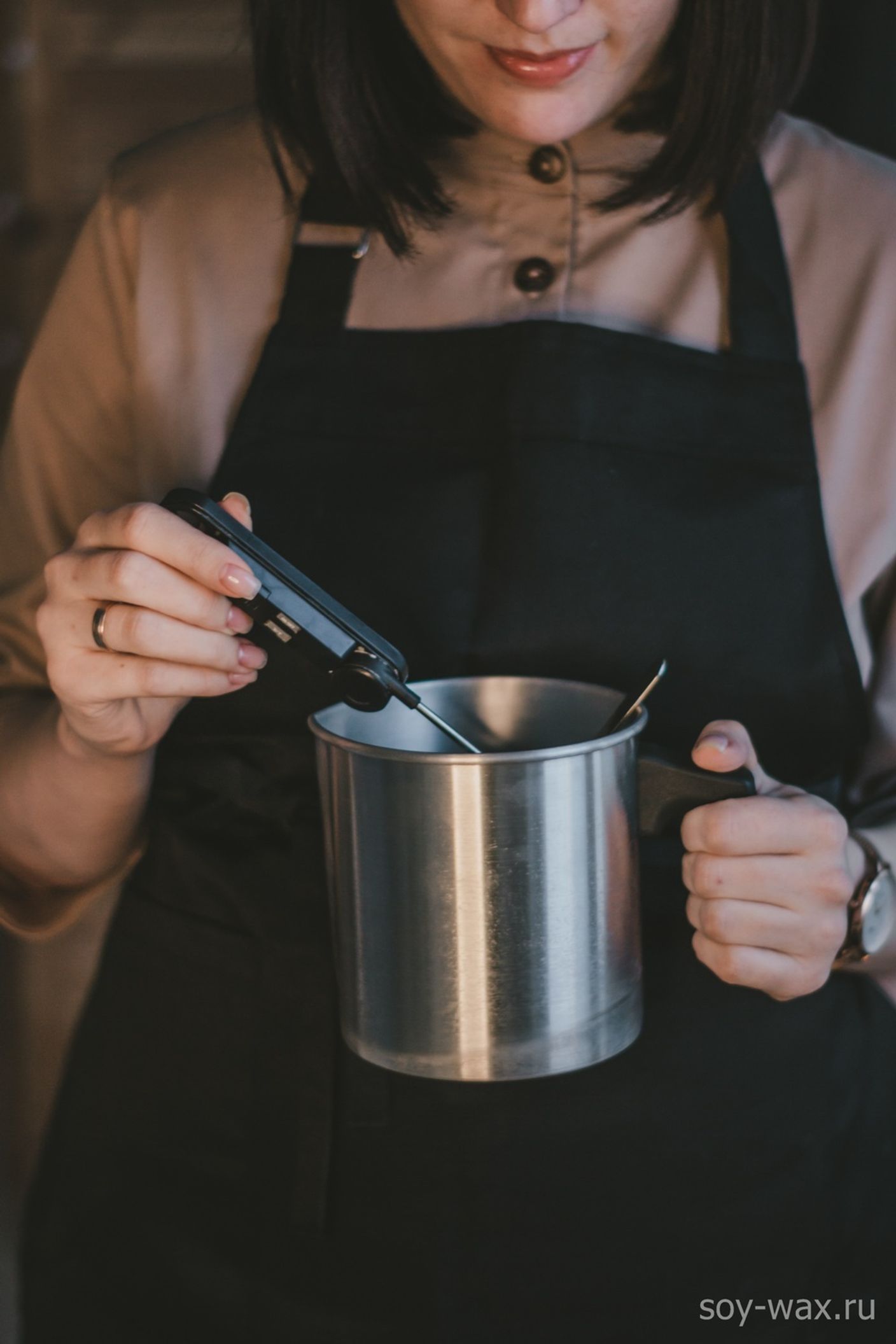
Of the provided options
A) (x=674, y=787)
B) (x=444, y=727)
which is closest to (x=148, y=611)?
(x=444, y=727)

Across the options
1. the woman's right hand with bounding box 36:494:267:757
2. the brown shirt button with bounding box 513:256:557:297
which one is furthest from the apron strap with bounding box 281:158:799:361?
the woman's right hand with bounding box 36:494:267:757

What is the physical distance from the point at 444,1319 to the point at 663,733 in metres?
0.43

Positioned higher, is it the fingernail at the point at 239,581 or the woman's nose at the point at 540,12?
the woman's nose at the point at 540,12

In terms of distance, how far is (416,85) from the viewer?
3.33 ft

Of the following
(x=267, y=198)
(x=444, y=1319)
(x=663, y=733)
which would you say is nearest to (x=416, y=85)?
(x=267, y=198)

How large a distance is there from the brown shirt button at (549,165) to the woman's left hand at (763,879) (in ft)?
1.52

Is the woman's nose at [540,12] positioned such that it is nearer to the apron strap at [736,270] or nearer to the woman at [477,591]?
the woman at [477,591]

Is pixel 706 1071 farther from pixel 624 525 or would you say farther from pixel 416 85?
pixel 416 85

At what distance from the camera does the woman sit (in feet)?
2.98

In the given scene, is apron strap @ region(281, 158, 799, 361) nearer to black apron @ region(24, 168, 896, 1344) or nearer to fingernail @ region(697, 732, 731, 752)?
black apron @ region(24, 168, 896, 1344)

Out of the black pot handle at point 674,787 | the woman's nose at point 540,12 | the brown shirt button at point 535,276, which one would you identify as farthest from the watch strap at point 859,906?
the woman's nose at point 540,12

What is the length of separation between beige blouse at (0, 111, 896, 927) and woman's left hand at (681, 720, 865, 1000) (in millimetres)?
146

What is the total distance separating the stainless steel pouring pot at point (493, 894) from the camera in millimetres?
654

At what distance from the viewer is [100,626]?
0.75 metres
